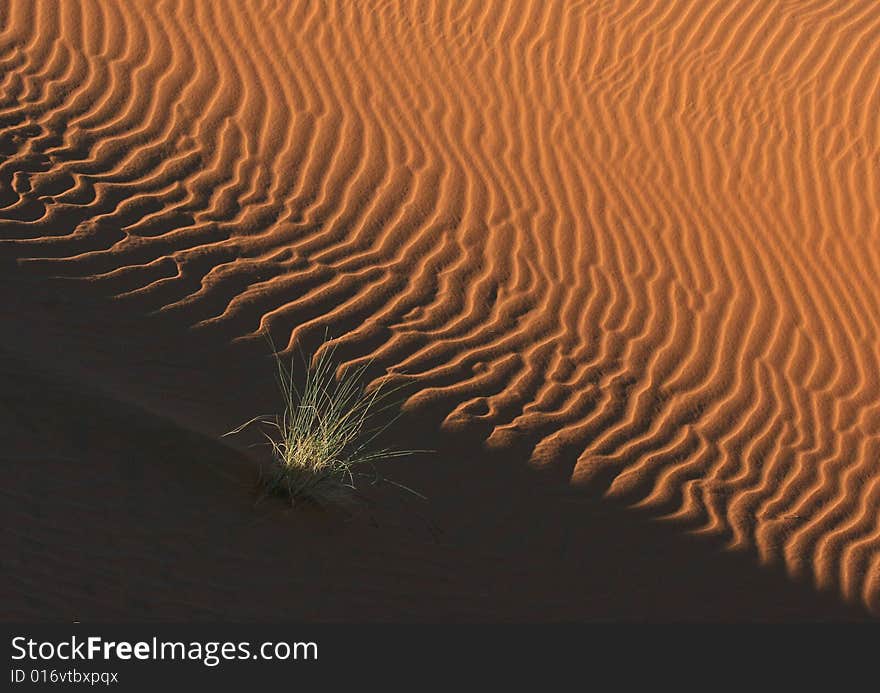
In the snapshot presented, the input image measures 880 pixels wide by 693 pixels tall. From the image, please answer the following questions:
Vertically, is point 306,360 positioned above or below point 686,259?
below

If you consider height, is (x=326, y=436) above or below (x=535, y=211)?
below

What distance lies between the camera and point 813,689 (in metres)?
4.71

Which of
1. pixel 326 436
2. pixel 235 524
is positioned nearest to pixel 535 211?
pixel 326 436

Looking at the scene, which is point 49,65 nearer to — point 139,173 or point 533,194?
point 139,173

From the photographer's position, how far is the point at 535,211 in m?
8.16

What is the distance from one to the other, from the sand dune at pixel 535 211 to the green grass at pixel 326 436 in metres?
0.36

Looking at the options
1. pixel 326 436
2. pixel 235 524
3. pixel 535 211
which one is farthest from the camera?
pixel 535 211

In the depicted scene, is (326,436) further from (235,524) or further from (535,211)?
(535,211)

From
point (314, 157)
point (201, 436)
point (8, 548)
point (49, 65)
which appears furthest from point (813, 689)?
point (49, 65)

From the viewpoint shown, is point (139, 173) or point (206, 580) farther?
point (139, 173)

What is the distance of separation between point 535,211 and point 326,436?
358 cm

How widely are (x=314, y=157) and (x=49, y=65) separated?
7.44 ft

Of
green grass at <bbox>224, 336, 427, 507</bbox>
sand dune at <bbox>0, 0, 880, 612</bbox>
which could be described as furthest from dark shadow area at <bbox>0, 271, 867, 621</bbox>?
sand dune at <bbox>0, 0, 880, 612</bbox>

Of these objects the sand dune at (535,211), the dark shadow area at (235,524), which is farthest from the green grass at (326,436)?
the sand dune at (535,211)
